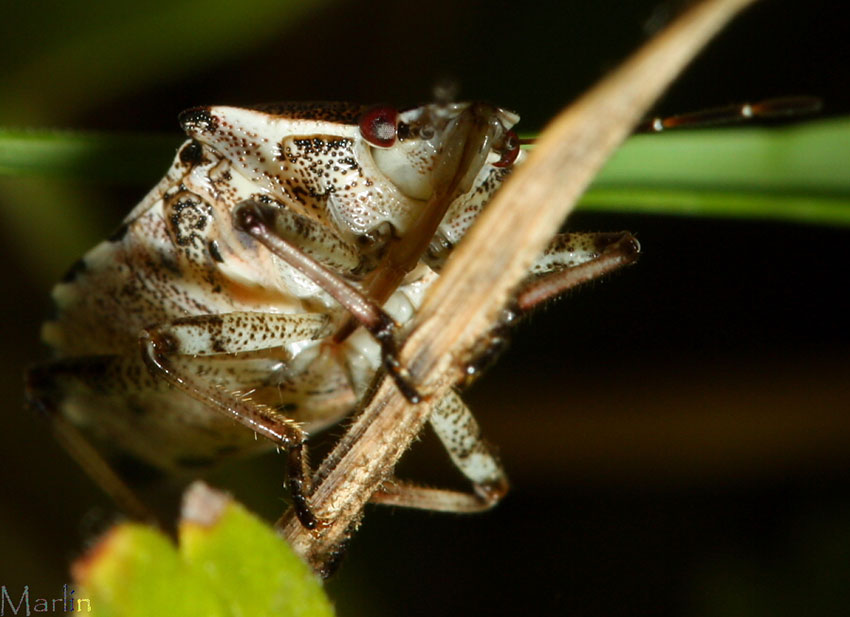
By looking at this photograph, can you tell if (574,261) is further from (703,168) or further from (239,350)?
(239,350)

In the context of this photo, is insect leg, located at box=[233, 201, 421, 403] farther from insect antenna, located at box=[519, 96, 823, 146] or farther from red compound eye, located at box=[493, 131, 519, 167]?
insect antenna, located at box=[519, 96, 823, 146]

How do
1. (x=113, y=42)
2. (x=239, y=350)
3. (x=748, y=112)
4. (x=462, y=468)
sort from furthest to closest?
(x=113, y=42) < (x=462, y=468) < (x=239, y=350) < (x=748, y=112)

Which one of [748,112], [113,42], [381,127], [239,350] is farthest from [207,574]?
[113,42]

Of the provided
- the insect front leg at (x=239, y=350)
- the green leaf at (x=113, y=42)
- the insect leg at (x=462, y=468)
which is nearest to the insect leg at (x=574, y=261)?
the insect leg at (x=462, y=468)

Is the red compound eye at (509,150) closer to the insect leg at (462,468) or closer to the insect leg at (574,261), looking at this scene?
Answer: the insect leg at (574,261)

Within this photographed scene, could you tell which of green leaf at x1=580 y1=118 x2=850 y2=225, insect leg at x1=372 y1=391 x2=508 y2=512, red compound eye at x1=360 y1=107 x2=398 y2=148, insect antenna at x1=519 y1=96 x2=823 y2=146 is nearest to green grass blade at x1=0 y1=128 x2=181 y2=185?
red compound eye at x1=360 y1=107 x2=398 y2=148

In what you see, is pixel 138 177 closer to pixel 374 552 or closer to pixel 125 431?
pixel 125 431
